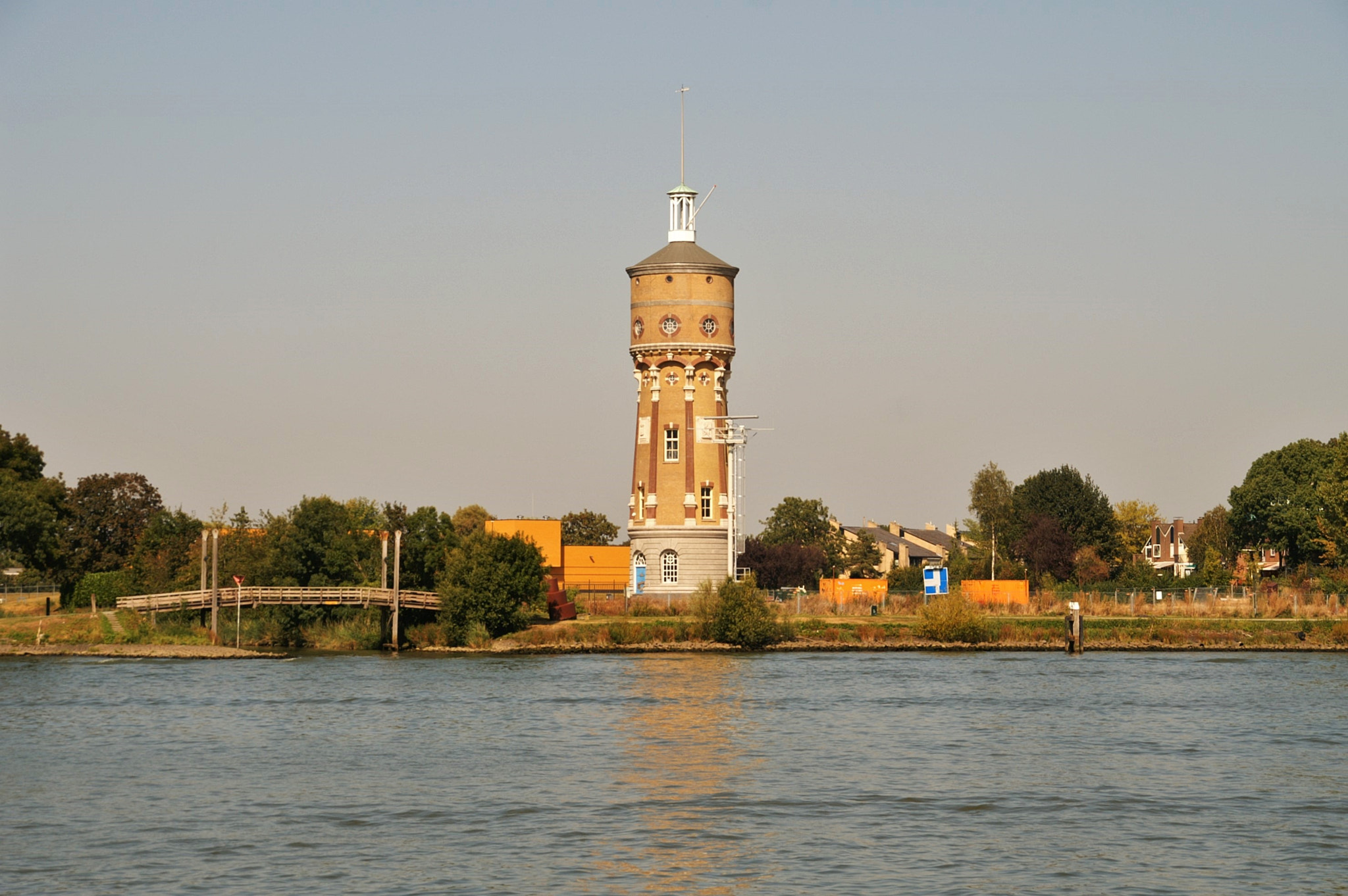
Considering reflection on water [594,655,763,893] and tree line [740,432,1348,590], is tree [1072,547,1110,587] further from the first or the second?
reflection on water [594,655,763,893]

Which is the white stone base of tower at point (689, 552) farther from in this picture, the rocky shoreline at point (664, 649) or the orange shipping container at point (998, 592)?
the orange shipping container at point (998, 592)

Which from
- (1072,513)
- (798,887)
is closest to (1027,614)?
(1072,513)

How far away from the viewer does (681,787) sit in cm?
3362

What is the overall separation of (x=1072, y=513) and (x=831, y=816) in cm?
8071

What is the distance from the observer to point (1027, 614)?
7806 centimetres

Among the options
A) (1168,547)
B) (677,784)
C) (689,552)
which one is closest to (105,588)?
(689,552)

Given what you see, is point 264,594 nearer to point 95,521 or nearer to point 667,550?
point 667,550

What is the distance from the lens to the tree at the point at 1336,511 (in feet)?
296

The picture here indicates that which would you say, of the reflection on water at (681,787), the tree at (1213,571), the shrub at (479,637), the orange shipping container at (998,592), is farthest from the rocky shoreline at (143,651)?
the tree at (1213,571)

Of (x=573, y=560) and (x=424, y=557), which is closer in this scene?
(x=424, y=557)

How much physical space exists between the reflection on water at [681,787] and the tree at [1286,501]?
63.8 m

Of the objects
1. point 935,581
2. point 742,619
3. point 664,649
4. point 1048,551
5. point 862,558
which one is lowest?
point 664,649

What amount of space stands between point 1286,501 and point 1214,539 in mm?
10546

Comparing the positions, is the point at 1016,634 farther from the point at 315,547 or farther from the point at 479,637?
the point at 315,547
